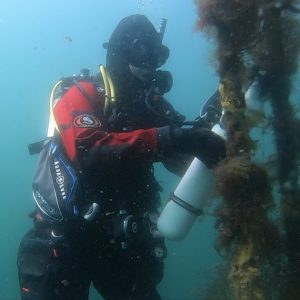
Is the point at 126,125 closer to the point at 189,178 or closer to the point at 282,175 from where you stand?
the point at 189,178

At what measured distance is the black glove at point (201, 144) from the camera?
3.19 metres

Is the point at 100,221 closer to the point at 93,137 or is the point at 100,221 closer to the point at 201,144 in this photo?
the point at 93,137

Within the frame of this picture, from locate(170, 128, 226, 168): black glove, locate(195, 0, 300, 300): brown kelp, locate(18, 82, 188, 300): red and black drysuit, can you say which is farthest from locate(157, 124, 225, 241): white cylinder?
locate(195, 0, 300, 300): brown kelp

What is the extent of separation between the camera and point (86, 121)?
3436mm

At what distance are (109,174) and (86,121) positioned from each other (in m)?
0.52

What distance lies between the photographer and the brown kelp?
2.73 metres

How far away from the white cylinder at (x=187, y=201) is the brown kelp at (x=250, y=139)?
0.50 metres

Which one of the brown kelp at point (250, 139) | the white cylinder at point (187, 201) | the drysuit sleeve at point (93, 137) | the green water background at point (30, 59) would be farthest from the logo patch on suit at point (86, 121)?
the green water background at point (30, 59)

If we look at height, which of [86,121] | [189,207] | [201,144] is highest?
[201,144]

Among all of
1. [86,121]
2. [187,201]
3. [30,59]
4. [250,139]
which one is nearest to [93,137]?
[86,121]

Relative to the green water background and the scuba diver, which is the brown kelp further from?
the green water background

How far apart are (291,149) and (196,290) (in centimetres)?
142

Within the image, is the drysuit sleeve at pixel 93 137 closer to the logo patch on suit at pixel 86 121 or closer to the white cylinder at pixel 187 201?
the logo patch on suit at pixel 86 121

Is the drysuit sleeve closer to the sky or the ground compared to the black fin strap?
closer to the sky
